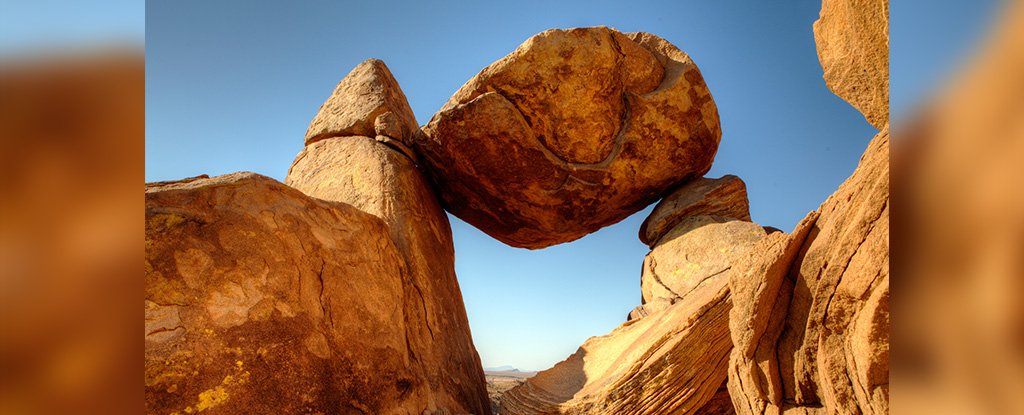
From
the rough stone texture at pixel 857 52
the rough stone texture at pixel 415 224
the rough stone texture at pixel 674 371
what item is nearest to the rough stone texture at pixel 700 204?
the rough stone texture at pixel 674 371

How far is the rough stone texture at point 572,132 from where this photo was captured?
23.0 ft

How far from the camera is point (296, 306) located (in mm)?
4465

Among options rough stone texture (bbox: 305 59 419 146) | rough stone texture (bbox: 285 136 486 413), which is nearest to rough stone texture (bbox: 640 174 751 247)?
rough stone texture (bbox: 285 136 486 413)

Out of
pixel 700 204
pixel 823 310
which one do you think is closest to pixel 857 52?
pixel 823 310

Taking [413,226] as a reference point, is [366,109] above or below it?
above

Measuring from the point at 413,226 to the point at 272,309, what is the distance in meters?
2.21

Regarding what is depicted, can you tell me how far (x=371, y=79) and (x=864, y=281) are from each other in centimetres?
655

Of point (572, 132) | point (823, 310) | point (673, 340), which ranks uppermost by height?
point (572, 132)

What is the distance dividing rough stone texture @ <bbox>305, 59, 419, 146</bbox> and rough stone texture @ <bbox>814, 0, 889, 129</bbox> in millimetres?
5228

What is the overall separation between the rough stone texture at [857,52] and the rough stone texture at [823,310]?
1.33 feet

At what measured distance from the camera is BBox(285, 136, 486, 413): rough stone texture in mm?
5809

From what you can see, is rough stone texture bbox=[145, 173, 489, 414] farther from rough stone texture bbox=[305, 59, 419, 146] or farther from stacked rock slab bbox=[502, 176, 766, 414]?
rough stone texture bbox=[305, 59, 419, 146]

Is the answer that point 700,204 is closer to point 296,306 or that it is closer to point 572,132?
point 572,132

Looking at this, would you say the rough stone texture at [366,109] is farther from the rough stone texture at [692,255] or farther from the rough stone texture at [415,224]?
the rough stone texture at [692,255]
